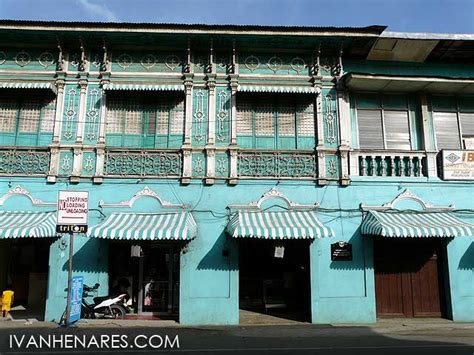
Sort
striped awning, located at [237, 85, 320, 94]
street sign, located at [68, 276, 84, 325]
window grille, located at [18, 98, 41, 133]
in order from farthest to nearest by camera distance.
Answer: window grille, located at [18, 98, 41, 133] → striped awning, located at [237, 85, 320, 94] → street sign, located at [68, 276, 84, 325]

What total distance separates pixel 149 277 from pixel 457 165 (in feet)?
32.5

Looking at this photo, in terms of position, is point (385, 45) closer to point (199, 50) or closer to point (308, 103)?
point (308, 103)

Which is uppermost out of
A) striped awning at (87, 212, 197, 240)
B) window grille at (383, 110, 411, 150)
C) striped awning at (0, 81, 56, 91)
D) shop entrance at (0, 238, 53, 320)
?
striped awning at (0, 81, 56, 91)

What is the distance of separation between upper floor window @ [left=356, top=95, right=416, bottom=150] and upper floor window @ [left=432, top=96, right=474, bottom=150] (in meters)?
0.87

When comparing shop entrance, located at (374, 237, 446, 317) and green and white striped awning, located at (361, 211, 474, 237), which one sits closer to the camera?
green and white striped awning, located at (361, 211, 474, 237)

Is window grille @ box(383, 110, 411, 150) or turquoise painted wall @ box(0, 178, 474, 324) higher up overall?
window grille @ box(383, 110, 411, 150)

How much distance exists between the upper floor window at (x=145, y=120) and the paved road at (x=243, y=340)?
17.7ft

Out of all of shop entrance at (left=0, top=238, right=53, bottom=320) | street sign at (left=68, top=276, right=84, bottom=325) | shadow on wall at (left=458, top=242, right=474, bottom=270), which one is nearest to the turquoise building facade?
shadow on wall at (left=458, top=242, right=474, bottom=270)

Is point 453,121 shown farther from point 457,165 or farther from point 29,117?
point 29,117

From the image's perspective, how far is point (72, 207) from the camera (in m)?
9.92

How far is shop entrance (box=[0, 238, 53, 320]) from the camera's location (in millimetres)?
13859

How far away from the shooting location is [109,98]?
41.9 ft

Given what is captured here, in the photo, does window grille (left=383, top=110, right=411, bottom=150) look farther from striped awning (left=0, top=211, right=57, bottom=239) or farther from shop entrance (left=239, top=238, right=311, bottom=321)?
striped awning (left=0, top=211, right=57, bottom=239)

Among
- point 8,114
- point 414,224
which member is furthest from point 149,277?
point 414,224
